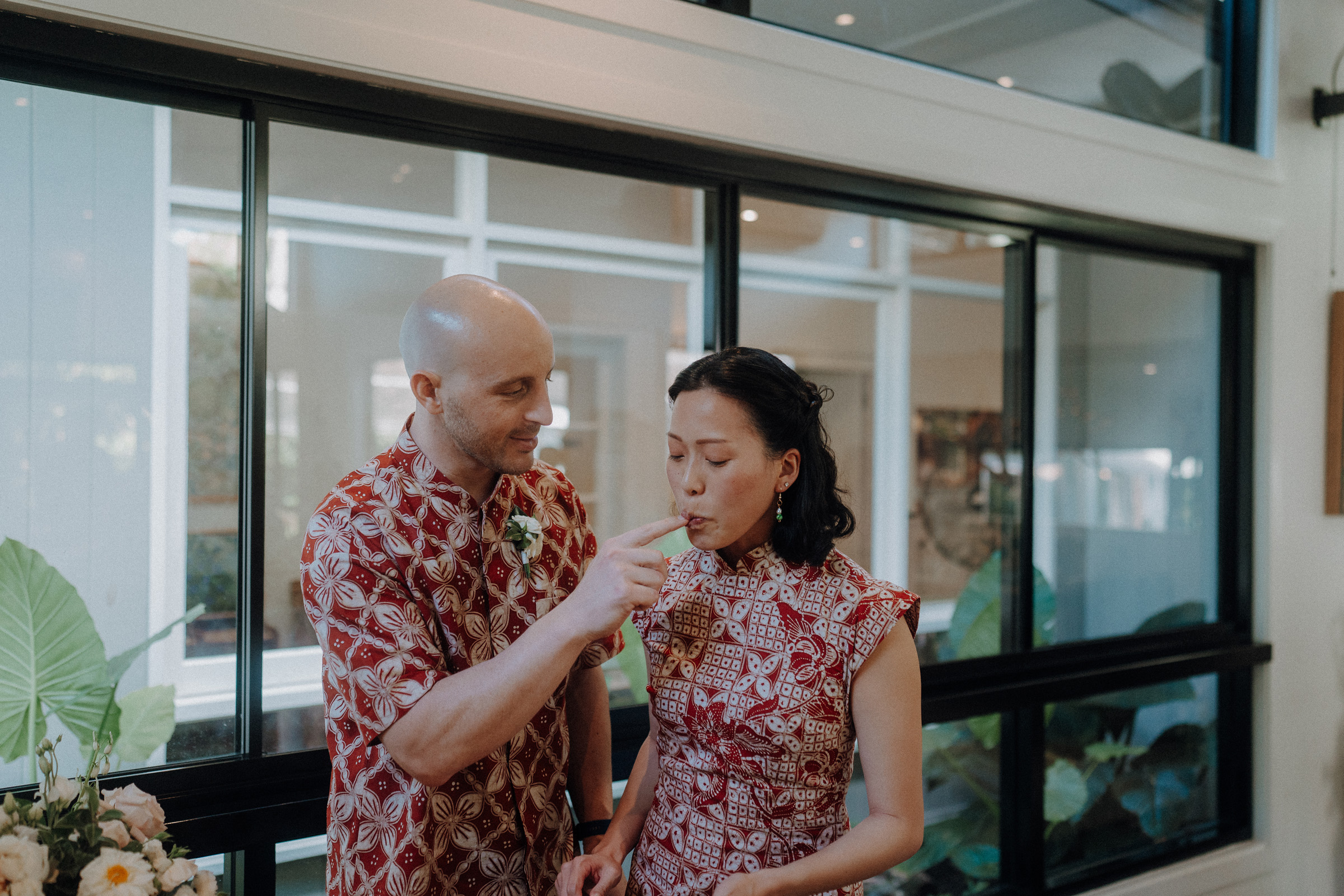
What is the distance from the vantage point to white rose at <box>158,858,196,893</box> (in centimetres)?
128

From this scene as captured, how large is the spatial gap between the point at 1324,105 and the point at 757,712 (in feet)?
11.7

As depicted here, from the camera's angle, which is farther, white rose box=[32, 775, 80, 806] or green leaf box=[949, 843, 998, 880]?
green leaf box=[949, 843, 998, 880]

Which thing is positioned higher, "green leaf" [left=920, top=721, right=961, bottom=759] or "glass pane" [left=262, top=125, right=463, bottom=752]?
"glass pane" [left=262, top=125, right=463, bottom=752]

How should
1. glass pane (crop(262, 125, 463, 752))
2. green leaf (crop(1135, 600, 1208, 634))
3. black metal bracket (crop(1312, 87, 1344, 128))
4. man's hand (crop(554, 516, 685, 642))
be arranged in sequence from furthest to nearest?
glass pane (crop(262, 125, 463, 752))
green leaf (crop(1135, 600, 1208, 634))
black metal bracket (crop(1312, 87, 1344, 128))
man's hand (crop(554, 516, 685, 642))

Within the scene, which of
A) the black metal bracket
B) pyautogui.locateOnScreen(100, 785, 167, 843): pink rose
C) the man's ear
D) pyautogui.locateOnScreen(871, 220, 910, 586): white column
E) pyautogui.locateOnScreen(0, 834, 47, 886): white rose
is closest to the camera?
pyautogui.locateOnScreen(0, 834, 47, 886): white rose

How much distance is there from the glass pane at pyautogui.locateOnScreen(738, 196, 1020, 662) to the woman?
346 cm

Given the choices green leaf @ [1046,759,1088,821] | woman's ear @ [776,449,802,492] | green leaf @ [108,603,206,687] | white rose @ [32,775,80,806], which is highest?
woman's ear @ [776,449,802,492]

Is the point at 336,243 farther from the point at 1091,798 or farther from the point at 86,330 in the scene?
the point at 1091,798

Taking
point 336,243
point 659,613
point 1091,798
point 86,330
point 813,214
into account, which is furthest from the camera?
point 813,214

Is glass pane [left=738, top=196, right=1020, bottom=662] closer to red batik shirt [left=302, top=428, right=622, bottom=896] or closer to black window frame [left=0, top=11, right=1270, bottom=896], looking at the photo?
black window frame [left=0, top=11, right=1270, bottom=896]

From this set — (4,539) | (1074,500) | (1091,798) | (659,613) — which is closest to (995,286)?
(1074,500)

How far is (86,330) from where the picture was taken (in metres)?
2.04

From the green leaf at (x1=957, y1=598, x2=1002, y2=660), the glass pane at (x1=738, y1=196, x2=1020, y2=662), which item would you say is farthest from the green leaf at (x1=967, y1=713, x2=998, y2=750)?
the glass pane at (x1=738, y1=196, x2=1020, y2=662)

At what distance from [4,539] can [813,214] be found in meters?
4.21
